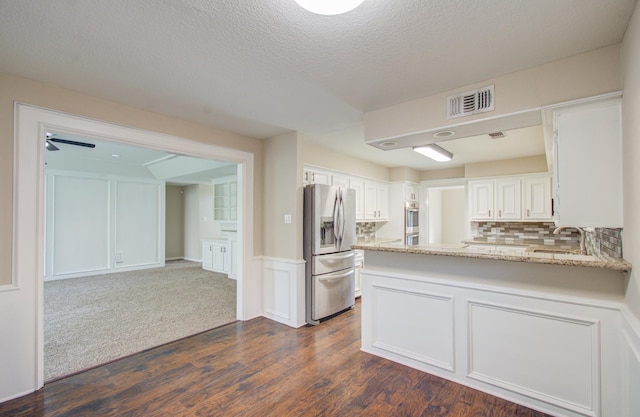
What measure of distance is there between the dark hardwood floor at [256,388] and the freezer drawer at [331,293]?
0.63m

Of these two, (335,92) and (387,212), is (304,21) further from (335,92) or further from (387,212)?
(387,212)

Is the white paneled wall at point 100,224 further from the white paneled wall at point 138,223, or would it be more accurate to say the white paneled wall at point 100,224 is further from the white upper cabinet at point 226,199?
the white upper cabinet at point 226,199

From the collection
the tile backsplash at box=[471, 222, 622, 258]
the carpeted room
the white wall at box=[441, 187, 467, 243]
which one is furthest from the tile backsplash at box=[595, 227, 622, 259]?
the white wall at box=[441, 187, 467, 243]

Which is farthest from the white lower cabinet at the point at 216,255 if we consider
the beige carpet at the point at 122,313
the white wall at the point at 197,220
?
the white wall at the point at 197,220

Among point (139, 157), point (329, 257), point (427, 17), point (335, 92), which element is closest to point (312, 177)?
point (329, 257)

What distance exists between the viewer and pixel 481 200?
5352 millimetres

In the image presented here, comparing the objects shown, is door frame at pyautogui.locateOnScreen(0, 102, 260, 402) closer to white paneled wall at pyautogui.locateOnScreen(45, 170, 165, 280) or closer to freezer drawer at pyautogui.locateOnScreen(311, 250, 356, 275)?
freezer drawer at pyautogui.locateOnScreen(311, 250, 356, 275)

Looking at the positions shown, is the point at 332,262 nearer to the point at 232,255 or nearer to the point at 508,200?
Result: the point at 508,200

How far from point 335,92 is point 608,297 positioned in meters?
2.36

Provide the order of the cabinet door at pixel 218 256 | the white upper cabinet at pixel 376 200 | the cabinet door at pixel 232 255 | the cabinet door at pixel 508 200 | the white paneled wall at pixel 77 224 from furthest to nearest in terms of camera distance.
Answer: the cabinet door at pixel 218 256
the cabinet door at pixel 232 255
the white paneled wall at pixel 77 224
the white upper cabinet at pixel 376 200
the cabinet door at pixel 508 200

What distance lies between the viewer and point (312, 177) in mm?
4352

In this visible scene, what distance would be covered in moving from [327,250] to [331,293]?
58cm

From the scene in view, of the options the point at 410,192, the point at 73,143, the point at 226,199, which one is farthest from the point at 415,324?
the point at 226,199

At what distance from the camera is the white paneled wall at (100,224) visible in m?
6.11
